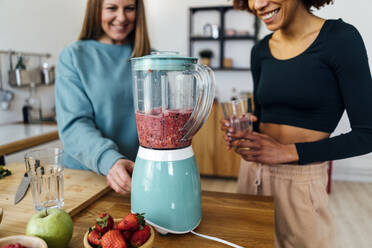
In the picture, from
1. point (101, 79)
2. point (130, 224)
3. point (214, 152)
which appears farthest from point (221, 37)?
point (130, 224)

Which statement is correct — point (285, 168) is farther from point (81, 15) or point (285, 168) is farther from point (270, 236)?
point (81, 15)

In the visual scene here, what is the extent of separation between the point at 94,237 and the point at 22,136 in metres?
1.55

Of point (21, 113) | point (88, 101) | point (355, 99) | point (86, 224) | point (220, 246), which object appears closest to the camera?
point (220, 246)

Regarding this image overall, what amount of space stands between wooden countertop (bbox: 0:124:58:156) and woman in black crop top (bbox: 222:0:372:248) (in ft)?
4.20

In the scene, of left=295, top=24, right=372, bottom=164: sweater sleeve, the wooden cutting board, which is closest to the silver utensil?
the wooden cutting board

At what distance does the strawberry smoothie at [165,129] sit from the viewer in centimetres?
68

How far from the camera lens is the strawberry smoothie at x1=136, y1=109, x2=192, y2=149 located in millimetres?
683

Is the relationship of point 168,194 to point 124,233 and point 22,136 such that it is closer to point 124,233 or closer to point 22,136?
point 124,233

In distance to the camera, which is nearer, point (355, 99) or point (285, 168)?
point (355, 99)

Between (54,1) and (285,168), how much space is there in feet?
8.93

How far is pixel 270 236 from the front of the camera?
0.69 meters

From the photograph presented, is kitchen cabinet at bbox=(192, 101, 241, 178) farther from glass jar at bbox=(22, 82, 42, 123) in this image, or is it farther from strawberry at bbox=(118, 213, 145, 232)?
strawberry at bbox=(118, 213, 145, 232)

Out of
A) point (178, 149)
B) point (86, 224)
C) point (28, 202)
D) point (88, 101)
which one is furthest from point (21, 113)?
point (178, 149)

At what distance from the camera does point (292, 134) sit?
3.41ft
